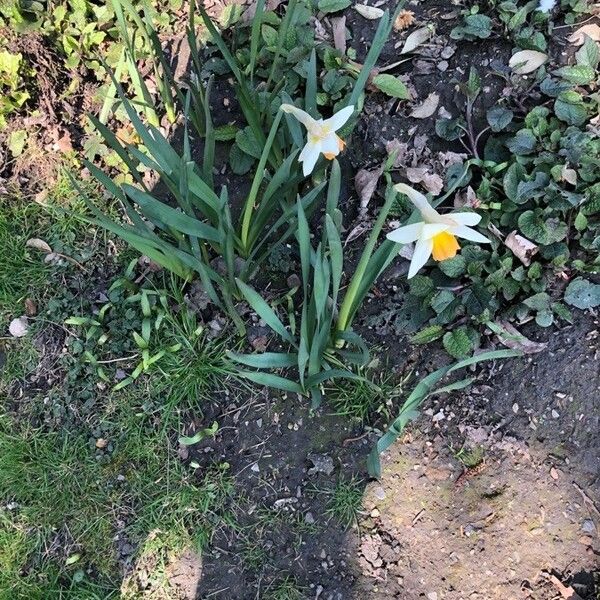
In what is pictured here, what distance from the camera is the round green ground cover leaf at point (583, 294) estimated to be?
1.98 metres

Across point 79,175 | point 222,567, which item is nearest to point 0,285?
point 79,175

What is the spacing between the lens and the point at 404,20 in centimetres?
238

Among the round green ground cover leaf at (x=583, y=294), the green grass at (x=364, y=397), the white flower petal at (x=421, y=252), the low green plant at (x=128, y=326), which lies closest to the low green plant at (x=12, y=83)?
the low green plant at (x=128, y=326)

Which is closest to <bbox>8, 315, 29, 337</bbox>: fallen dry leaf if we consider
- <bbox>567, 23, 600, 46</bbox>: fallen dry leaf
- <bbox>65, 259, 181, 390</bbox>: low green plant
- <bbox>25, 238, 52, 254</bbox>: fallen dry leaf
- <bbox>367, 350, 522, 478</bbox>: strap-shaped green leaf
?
<bbox>65, 259, 181, 390</bbox>: low green plant

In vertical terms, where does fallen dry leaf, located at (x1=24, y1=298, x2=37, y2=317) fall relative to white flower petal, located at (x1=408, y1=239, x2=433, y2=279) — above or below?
below

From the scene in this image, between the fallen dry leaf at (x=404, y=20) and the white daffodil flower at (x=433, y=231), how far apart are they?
3.74 feet

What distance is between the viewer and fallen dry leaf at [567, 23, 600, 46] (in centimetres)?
225

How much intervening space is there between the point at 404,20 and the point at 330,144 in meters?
0.98

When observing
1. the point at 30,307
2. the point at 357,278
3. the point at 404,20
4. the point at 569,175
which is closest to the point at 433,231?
the point at 357,278

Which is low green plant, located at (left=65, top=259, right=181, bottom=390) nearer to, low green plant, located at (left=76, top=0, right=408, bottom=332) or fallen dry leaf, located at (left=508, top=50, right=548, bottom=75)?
low green plant, located at (left=76, top=0, right=408, bottom=332)

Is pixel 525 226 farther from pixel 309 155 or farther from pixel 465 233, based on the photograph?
pixel 309 155

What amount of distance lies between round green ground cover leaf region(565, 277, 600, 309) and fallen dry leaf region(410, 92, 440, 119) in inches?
30.1

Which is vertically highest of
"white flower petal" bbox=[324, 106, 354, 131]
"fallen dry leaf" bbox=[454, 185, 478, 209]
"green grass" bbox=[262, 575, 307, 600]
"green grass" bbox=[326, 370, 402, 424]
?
"white flower petal" bbox=[324, 106, 354, 131]

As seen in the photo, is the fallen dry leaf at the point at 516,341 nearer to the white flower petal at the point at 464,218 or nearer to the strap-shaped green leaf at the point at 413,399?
the strap-shaped green leaf at the point at 413,399
